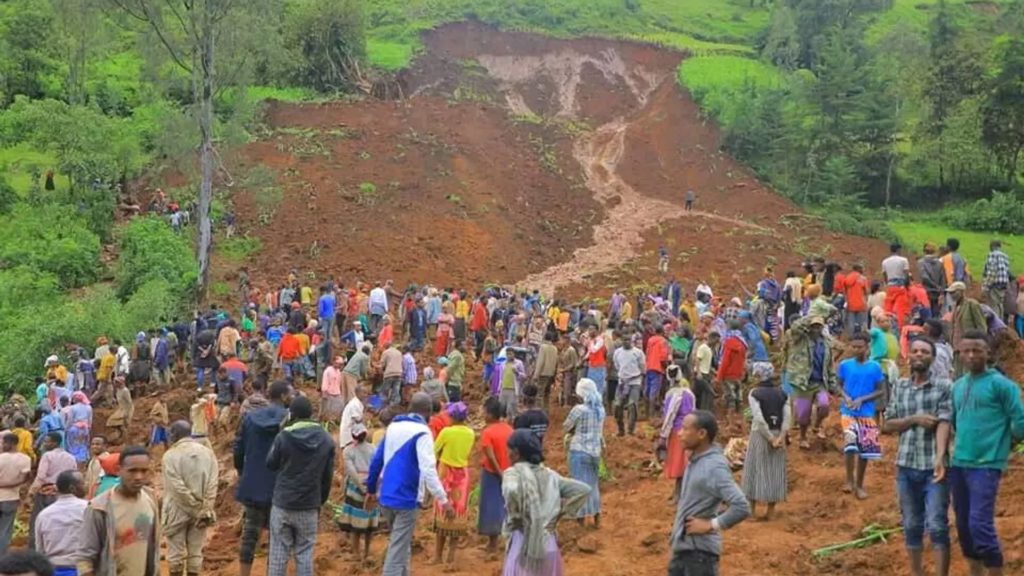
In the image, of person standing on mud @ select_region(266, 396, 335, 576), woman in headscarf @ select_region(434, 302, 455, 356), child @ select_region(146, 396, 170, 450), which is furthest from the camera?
woman in headscarf @ select_region(434, 302, 455, 356)

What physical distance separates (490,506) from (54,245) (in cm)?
2271

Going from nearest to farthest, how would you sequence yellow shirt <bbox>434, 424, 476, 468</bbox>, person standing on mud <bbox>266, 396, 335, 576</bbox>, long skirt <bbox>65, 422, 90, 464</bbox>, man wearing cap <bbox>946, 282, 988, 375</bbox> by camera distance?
1. person standing on mud <bbox>266, 396, 335, 576</bbox>
2. yellow shirt <bbox>434, 424, 476, 468</bbox>
3. man wearing cap <bbox>946, 282, 988, 375</bbox>
4. long skirt <bbox>65, 422, 90, 464</bbox>

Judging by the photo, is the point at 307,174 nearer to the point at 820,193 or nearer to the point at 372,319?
the point at 372,319

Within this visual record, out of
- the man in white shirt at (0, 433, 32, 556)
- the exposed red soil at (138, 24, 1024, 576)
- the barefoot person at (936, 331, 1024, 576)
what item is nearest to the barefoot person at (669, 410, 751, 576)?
the barefoot person at (936, 331, 1024, 576)

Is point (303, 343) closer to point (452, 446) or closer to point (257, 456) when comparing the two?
point (452, 446)

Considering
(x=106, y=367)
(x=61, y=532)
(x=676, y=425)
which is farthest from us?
(x=106, y=367)

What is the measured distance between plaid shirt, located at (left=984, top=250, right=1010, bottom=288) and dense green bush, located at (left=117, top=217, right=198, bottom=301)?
18.6m

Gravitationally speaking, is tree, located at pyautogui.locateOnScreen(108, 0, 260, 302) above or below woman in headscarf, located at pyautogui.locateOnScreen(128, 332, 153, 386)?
above

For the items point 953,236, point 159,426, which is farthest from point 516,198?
point 159,426

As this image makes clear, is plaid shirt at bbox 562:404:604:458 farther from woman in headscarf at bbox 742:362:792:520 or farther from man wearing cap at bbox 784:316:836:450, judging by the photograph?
man wearing cap at bbox 784:316:836:450

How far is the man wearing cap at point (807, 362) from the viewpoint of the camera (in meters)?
10.3

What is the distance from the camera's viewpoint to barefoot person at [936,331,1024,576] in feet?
19.5

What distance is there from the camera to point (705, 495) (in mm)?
5570

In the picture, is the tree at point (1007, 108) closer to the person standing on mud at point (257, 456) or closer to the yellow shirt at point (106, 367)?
the yellow shirt at point (106, 367)
